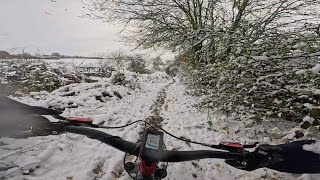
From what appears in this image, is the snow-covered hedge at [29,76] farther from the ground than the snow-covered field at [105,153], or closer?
farther from the ground

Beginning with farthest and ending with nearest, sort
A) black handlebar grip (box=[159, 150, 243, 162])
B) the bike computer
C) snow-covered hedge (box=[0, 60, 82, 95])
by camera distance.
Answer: snow-covered hedge (box=[0, 60, 82, 95])
black handlebar grip (box=[159, 150, 243, 162])
the bike computer

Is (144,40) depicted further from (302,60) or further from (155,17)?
(302,60)

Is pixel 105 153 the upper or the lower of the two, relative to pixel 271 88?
lower

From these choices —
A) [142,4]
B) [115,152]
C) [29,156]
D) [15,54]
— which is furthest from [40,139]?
[142,4]

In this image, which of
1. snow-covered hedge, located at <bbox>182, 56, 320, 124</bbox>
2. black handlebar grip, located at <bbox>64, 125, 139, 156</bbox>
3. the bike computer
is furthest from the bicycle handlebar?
snow-covered hedge, located at <bbox>182, 56, 320, 124</bbox>

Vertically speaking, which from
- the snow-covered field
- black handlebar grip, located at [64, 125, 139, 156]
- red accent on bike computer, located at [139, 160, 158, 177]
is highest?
black handlebar grip, located at [64, 125, 139, 156]

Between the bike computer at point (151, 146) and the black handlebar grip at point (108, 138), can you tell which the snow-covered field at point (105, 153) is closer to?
the black handlebar grip at point (108, 138)

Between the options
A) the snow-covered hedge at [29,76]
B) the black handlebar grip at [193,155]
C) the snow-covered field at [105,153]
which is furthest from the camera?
the snow-covered hedge at [29,76]

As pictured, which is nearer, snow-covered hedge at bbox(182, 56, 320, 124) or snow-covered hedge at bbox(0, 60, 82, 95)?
snow-covered hedge at bbox(182, 56, 320, 124)

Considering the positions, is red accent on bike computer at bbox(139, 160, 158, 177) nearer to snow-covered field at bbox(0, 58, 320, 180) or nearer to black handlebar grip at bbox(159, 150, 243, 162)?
black handlebar grip at bbox(159, 150, 243, 162)

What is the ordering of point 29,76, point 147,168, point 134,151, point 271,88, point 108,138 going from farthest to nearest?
point 29,76 < point 271,88 < point 108,138 < point 134,151 < point 147,168

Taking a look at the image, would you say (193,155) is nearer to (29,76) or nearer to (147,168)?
(147,168)

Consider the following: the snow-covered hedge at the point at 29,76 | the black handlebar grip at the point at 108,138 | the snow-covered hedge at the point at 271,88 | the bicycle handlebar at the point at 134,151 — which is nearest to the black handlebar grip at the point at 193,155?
the bicycle handlebar at the point at 134,151

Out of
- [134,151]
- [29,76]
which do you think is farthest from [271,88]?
[29,76]
